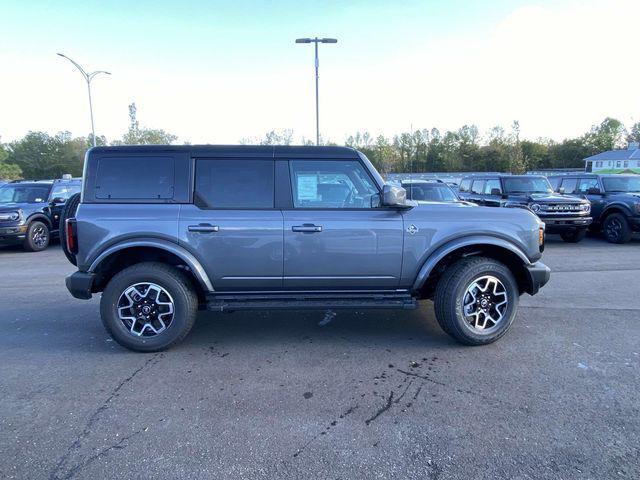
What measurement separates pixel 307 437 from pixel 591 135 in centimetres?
8992

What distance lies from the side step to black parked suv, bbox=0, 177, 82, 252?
886 centimetres

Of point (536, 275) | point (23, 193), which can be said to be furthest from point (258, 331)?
point (23, 193)

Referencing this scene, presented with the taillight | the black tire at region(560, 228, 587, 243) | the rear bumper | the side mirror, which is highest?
the side mirror

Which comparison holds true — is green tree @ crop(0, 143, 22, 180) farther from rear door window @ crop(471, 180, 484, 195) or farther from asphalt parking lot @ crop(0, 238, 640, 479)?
asphalt parking lot @ crop(0, 238, 640, 479)

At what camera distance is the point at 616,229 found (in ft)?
36.8

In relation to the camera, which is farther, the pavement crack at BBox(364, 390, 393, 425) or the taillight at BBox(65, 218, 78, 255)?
the taillight at BBox(65, 218, 78, 255)

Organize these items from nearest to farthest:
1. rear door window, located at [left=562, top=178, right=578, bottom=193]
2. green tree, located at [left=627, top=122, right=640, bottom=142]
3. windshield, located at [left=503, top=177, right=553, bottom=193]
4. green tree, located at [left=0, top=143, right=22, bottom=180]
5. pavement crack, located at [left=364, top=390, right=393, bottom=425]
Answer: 1. pavement crack, located at [left=364, top=390, right=393, bottom=425]
2. windshield, located at [left=503, top=177, right=553, bottom=193]
3. rear door window, located at [left=562, top=178, right=578, bottom=193]
4. green tree, located at [left=0, top=143, right=22, bottom=180]
5. green tree, located at [left=627, top=122, right=640, bottom=142]

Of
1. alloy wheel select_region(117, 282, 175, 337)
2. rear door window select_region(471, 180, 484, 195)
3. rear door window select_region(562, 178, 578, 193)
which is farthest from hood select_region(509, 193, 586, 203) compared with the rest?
alloy wheel select_region(117, 282, 175, 337)

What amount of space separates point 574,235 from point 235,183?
10.6 metres

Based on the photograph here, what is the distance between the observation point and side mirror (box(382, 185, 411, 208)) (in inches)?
156

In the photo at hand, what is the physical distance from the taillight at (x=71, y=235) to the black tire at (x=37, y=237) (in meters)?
8.13

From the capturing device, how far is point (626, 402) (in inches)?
124

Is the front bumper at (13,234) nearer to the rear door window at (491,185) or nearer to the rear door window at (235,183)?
the rear door window at (235,183)

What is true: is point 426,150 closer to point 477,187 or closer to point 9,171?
point 477,187
